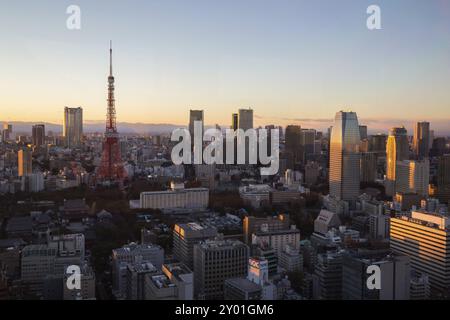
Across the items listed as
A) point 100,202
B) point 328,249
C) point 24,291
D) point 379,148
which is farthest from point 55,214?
point 379,148

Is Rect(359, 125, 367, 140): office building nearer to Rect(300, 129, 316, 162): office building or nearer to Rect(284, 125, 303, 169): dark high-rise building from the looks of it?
Rect(284, 125, 303, 169): dark high-rise building

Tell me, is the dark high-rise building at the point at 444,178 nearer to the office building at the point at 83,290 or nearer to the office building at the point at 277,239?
the office building at the point at 277,239

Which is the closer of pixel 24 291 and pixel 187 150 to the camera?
pixel 24 291

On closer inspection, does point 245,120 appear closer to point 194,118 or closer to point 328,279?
point 194,118

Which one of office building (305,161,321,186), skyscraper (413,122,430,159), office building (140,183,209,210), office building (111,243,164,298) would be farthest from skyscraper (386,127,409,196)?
office building (111,243,164,298)

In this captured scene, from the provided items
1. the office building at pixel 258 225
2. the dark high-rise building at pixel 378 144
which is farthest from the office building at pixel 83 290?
the dark high-rise building at pixel 378 144
